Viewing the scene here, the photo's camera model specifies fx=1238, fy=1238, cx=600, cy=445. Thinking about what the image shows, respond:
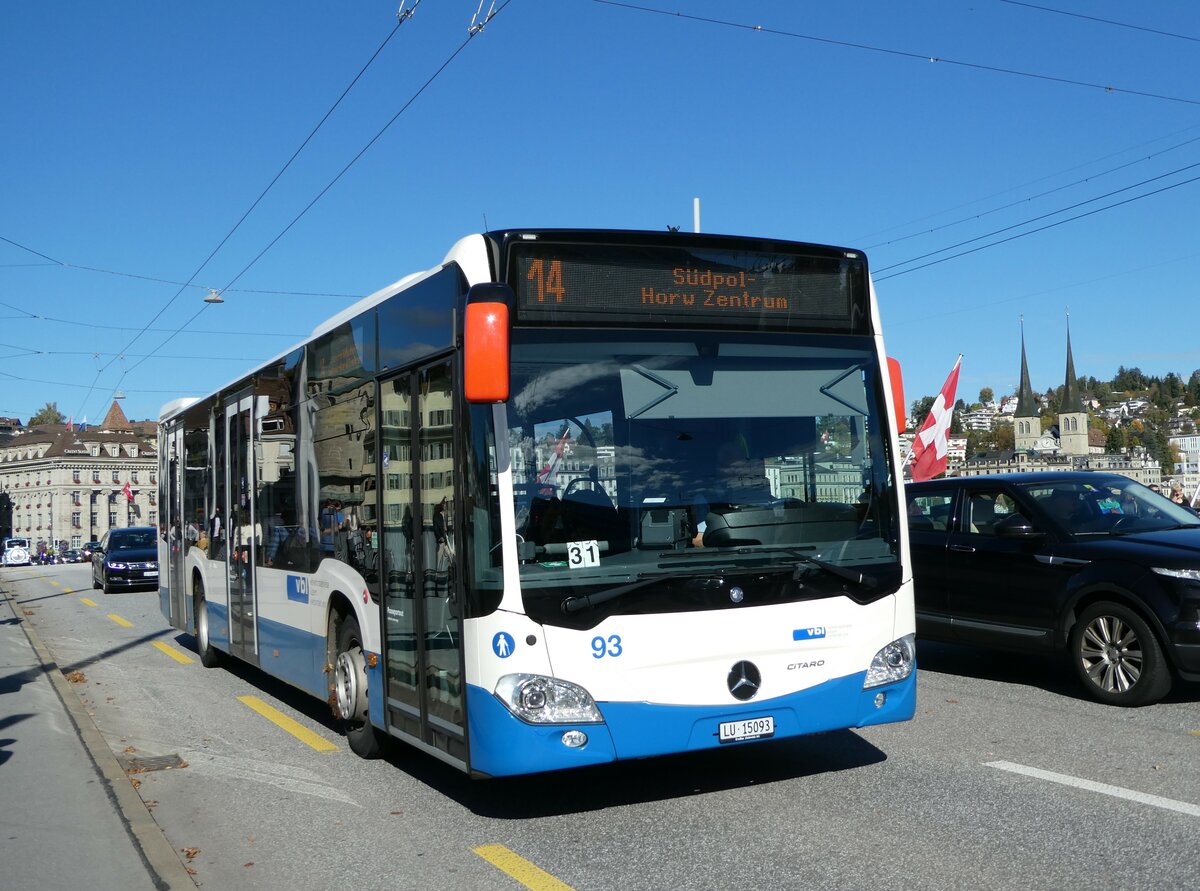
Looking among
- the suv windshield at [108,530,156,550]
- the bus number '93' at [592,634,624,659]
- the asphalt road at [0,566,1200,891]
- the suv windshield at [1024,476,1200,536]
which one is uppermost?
the suv windshield at [1024,476,1200,536]

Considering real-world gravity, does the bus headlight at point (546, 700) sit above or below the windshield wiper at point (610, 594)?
below

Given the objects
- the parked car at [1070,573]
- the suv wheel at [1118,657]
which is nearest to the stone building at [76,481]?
the parked car at [1070,573]

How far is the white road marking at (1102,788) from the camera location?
6.02m

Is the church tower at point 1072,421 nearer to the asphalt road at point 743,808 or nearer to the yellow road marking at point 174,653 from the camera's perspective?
the yellow road marking at point 174,653

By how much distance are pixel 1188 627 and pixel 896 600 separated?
3071 mm

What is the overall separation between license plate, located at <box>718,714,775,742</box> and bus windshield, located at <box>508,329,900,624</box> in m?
0.62

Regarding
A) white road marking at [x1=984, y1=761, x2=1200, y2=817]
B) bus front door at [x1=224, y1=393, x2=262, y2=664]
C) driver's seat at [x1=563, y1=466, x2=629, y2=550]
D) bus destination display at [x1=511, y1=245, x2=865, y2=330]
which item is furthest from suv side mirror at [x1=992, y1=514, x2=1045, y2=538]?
bus front door at [x1=224, y1=393, x2=262, y2=664]

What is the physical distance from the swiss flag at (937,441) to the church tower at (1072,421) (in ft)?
478

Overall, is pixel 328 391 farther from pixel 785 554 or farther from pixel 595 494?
pixel 785 554

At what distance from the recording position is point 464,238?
6.28 metres

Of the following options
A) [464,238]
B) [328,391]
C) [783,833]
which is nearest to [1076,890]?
[783,833]

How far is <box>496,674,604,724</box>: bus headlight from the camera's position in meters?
5.80

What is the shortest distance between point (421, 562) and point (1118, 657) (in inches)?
209

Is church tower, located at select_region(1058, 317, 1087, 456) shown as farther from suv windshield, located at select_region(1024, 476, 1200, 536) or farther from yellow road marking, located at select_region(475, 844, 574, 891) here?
yellow road marking, located at select_region(475, 844, 574, 891)
